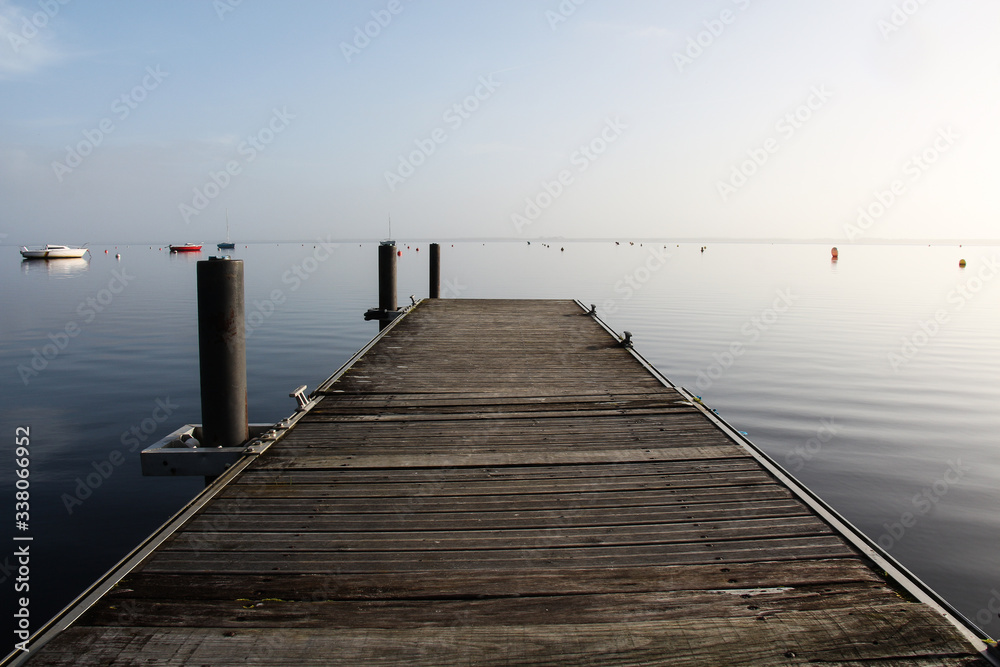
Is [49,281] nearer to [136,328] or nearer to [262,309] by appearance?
[262,309]

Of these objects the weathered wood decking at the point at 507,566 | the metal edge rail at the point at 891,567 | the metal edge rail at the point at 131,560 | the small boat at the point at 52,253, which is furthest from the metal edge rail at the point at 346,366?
the small boat at the point at 52,253

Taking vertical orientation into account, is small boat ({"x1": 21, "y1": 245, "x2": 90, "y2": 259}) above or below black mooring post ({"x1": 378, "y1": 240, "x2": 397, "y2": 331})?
above

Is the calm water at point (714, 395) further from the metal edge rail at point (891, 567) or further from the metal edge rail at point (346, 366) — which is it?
the metal edge rail at point (891, 567)

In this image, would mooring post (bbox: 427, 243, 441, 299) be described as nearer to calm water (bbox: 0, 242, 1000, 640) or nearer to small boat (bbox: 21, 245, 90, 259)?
calm water (bbox: 0, 242, 1000, 640)

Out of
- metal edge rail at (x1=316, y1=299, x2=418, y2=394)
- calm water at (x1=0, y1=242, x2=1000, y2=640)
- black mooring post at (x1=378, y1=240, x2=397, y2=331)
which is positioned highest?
black mooring post at (x1=378, y1=240, x2=397, y2=331)

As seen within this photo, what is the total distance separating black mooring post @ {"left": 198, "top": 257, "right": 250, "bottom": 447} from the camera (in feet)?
19.2

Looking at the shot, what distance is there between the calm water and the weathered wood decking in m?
2.79

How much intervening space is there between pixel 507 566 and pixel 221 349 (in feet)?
11.8

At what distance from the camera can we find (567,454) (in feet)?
18.5

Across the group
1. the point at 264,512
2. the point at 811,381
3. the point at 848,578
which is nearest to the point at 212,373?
the point at 264,512

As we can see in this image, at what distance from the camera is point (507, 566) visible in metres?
3.71

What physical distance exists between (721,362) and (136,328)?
58.6 ft

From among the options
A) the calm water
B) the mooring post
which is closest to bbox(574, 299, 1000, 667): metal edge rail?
the calm water

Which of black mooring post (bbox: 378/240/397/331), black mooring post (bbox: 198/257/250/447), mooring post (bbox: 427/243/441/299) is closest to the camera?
black mooring post (bbox: 198/257/250/447)
